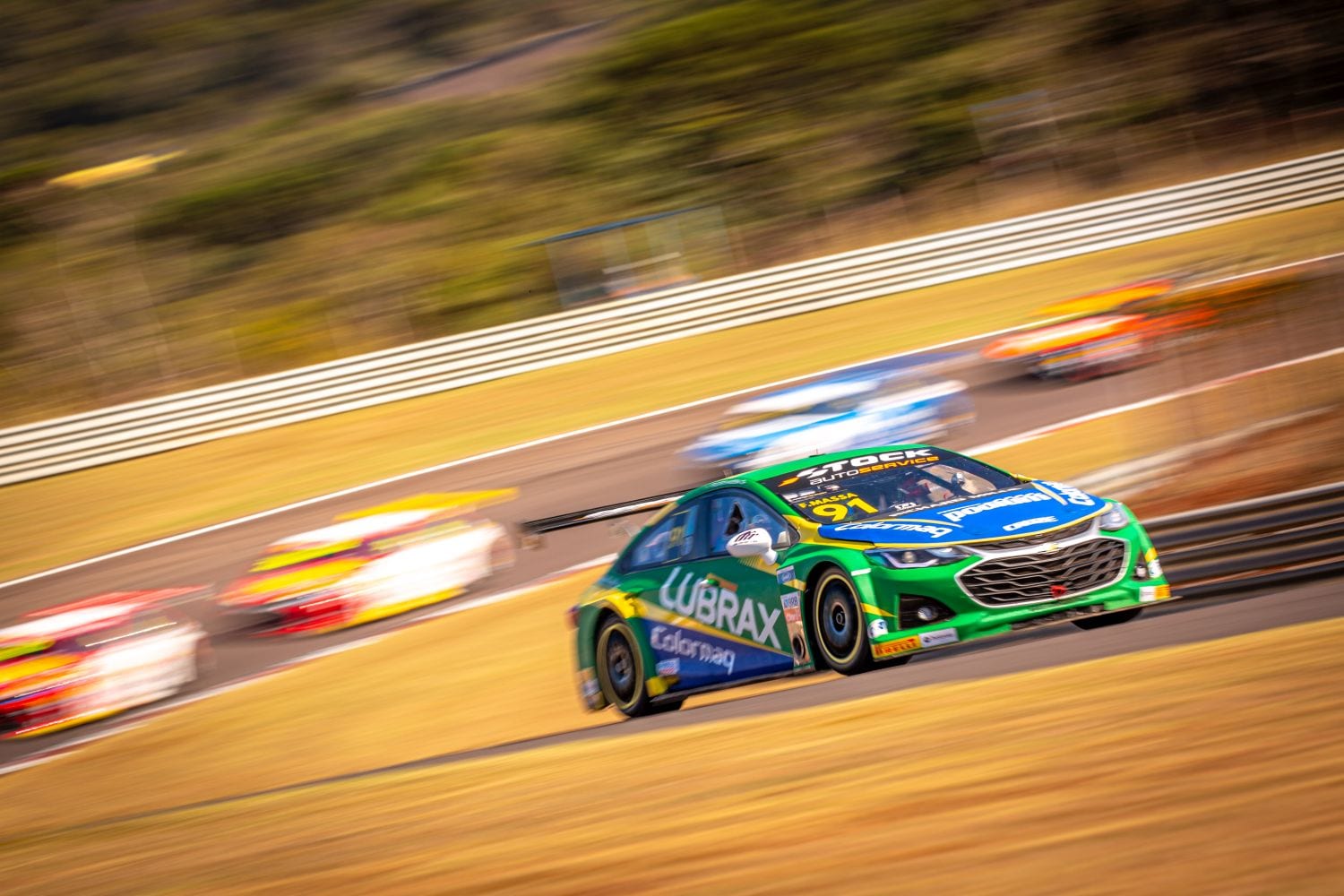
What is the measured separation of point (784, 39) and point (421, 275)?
13255 millimetres

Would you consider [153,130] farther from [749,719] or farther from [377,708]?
[749,719]

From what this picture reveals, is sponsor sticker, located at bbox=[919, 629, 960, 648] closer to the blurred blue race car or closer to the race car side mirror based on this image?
the race car side mirror

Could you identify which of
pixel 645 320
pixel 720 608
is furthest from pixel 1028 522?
pixel 645 320

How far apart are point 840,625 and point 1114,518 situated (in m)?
1.57

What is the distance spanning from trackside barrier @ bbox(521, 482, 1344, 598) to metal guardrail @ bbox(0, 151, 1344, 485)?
51.9ft

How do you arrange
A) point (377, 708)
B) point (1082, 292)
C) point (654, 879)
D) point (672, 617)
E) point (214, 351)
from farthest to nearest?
point (214, 351) → point (1082, 292) → point (377, 708) → point (672, 617) → point (654, 879)

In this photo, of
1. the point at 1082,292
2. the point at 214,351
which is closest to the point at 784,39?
the point at 214,351

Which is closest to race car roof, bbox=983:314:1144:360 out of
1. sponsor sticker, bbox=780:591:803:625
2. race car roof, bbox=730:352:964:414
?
race car roof, bbox=730:352:964:414

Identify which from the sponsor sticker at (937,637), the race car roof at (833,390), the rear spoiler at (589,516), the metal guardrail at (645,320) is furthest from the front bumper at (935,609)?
the metal guardrail at (645,320)

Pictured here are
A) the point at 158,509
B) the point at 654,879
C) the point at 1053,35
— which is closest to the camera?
the point at 654,879

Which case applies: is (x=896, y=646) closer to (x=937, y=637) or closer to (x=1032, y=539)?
(x=937, y=637)

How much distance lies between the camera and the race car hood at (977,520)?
7770 millimetres

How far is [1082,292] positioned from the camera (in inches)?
958

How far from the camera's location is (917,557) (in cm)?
768
